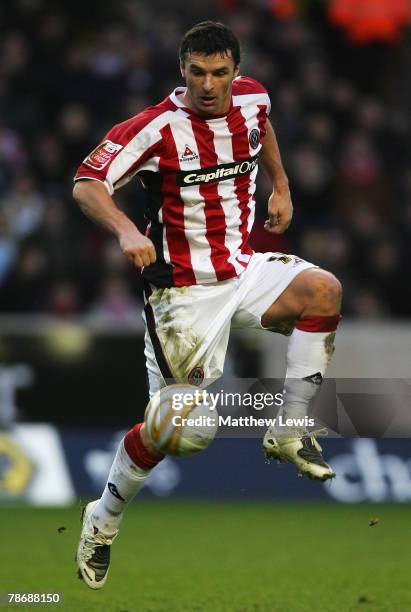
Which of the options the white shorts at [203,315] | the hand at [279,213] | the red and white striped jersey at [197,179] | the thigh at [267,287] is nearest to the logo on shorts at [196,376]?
the white shorts at [203,315]

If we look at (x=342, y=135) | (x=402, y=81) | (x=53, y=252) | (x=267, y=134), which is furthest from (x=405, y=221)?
(x=267, y=134)

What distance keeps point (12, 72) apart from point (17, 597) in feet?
23.2

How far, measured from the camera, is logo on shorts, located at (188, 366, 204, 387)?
6738 mm

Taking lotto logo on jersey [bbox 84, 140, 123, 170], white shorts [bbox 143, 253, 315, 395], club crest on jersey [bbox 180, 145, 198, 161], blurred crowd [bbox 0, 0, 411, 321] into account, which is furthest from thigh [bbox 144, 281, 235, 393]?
blurred crowd [bbox 0, 0, 411, 321]

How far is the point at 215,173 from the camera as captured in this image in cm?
671

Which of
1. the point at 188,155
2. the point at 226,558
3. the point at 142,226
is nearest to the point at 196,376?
the point at 188,155

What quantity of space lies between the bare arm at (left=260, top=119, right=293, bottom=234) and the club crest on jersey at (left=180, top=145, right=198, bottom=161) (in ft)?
1.89

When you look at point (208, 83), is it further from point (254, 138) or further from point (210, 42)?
point (254, 138)

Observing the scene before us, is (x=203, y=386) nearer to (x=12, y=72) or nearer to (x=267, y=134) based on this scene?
(x=267, y=134)

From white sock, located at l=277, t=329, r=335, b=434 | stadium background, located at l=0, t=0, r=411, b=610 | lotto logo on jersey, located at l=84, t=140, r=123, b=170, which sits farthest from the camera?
stadium background, located at l=0, t=0, r=411, b=610

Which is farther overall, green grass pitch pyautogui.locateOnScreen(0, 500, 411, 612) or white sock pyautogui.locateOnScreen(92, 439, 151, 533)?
green grass pitch pyautogui.locateOnScreen(0, 500, 411, 612)

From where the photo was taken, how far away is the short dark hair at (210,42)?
640 cm

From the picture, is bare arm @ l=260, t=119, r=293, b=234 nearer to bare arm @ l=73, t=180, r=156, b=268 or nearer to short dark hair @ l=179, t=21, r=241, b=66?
short dark hair @ l=179, t=21, r=241, b=66

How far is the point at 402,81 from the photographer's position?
15023 mm
